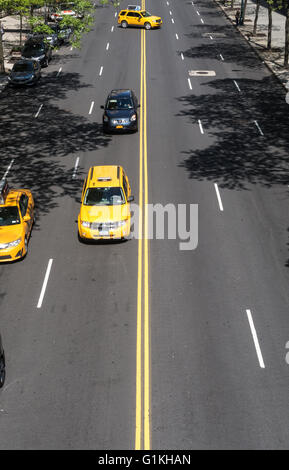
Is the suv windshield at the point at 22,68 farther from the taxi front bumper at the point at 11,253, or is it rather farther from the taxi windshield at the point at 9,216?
the taxi front bumper at the point at 11,253

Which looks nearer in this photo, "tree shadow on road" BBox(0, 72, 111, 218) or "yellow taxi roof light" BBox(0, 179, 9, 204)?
"yellow taxi roof light" BBox(0, 179, 9, 204)

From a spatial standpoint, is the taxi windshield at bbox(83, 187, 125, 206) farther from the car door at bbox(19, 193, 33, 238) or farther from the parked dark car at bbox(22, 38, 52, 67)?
the parked dark car at bbox(22, 38, 52, 67)

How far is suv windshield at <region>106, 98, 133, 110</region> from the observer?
2902 centimetres

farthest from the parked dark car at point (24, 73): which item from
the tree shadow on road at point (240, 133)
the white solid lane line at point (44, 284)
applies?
the white solid lane line at point (44, 284)

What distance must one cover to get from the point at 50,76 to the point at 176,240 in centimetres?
2635

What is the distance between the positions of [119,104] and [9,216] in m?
13.3

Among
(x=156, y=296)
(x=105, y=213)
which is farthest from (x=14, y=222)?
(x=156, y=296)

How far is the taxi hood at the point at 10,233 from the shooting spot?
1700cm

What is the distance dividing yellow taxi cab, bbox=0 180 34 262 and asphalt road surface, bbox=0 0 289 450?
464mm

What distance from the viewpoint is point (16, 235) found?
56.3 ft

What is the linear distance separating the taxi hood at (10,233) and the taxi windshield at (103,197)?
255 centimetres

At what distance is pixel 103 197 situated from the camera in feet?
61.7

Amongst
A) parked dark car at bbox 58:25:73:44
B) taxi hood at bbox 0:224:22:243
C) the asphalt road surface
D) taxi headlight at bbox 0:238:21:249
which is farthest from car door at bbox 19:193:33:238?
parked dark car at bbox 58:25:73:44

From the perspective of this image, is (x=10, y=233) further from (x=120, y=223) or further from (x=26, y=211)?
(x=120, y=223)
